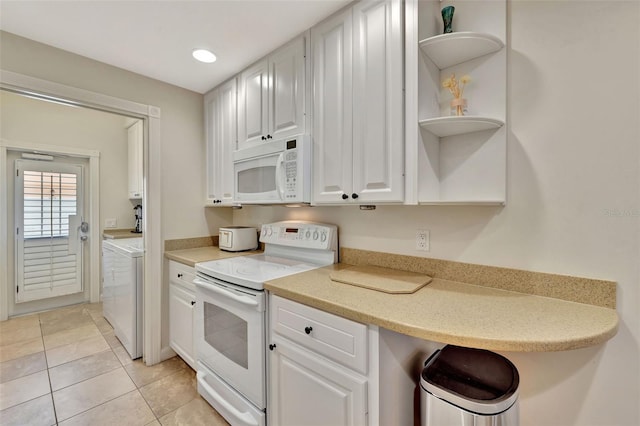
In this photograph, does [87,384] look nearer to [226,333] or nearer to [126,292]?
[126,292]

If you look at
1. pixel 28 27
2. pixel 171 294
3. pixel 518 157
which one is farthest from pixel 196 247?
pixel 518 157

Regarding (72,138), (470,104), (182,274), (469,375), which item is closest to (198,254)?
(182,274)

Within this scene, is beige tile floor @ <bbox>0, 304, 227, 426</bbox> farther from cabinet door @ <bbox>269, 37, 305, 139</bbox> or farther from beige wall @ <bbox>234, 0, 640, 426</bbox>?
cabinet door @ <bbox>269, 37, 305, 139</bbox>

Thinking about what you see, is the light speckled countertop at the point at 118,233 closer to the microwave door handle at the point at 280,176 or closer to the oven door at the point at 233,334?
the oven door at the point at 233,334

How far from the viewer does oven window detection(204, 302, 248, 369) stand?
59.7 inches

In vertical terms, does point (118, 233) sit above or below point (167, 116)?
below

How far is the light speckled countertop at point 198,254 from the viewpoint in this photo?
79.6 inches

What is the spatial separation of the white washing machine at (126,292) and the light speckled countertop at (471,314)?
1545 mm

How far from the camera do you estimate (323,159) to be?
5.23ft

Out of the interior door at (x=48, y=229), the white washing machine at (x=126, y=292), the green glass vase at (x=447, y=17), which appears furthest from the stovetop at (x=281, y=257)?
the interior door at (x=48, y=229)

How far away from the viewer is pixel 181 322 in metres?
2.17

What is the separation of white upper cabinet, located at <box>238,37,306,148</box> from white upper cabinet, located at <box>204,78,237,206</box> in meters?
0.14

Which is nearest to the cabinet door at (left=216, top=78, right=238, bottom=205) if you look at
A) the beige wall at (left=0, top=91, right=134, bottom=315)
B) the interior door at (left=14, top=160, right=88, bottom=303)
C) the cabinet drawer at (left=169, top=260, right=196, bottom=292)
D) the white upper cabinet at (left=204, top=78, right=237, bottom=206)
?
the white upper cabinet at (left=204, top=78, right=237, bottom=206)

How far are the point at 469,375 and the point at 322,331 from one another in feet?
2.27
